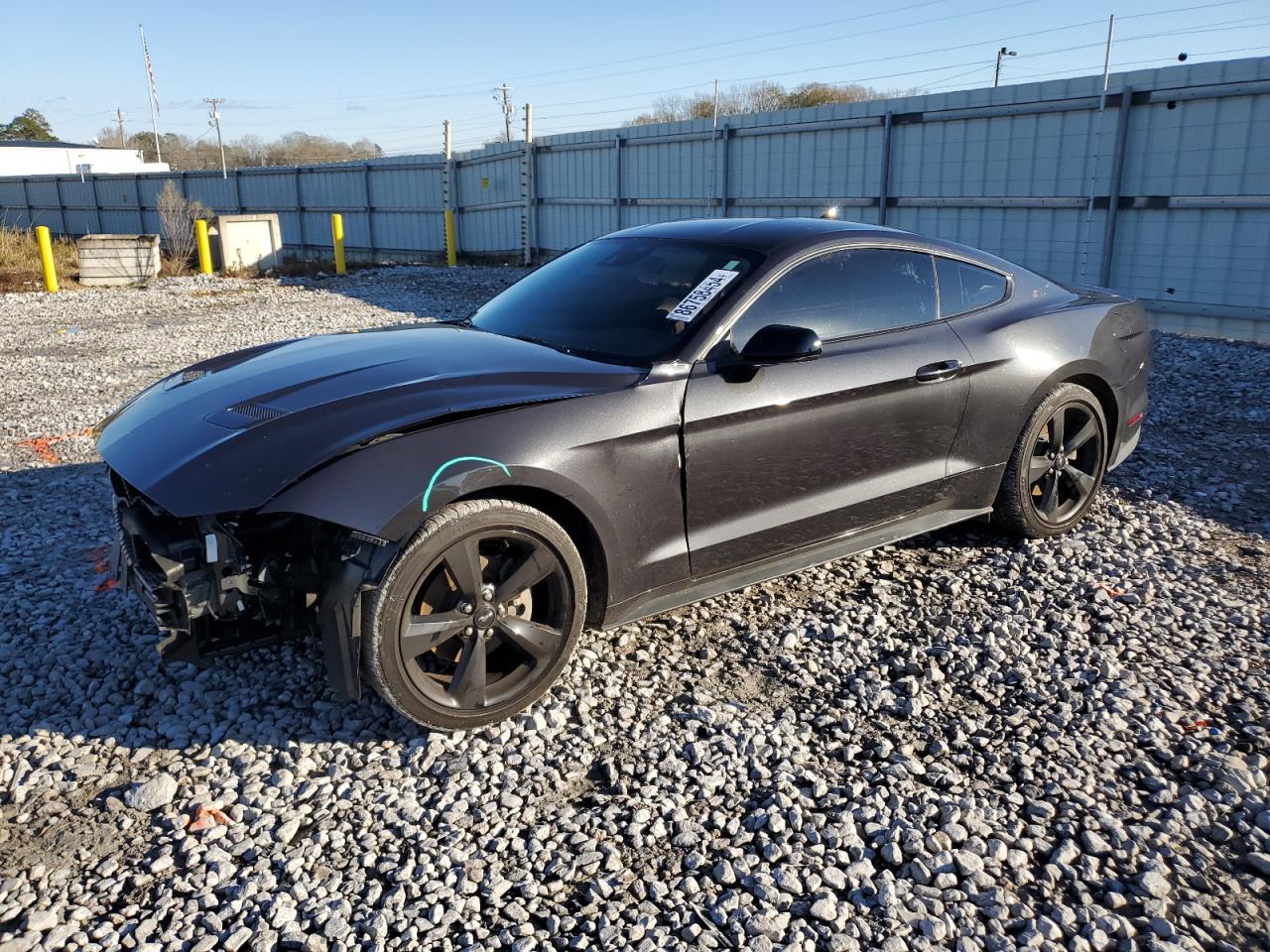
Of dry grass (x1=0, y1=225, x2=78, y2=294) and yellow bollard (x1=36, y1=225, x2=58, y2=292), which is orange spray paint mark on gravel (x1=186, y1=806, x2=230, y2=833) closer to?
yellow bollard (x1=36, y1=225, x2=58, y2=292)

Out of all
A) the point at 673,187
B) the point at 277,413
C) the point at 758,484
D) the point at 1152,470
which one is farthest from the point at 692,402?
the point at 673,187

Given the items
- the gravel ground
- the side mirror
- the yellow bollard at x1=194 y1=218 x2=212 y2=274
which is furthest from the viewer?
the yellow bollard at x1=194 y1=218 x2=212 y2=274

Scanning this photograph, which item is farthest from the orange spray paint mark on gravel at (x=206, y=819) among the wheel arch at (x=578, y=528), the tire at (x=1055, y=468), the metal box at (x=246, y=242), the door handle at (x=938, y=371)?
the metal box at (x=246, y=242)

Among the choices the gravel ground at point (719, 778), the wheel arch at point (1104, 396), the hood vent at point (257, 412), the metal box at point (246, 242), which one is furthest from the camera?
the metal box at point (246, 242)

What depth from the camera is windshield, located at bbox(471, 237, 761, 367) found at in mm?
3744

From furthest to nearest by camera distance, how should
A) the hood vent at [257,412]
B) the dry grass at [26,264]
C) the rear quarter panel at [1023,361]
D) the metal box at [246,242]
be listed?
1. the metal box at [246,242]
2. the dry grass at [26,264]
3. the rear quarter panel at [1023,361]
4. the hood vent at [257,412]

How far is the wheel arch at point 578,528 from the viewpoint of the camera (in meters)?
3.18

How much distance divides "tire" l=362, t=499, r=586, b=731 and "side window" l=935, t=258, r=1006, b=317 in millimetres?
2314

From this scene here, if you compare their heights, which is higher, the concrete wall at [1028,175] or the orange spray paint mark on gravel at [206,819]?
the concrete wall at [1028,175]

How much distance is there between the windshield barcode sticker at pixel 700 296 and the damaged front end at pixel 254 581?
1.52 m

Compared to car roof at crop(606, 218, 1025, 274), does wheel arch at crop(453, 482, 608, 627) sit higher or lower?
lower

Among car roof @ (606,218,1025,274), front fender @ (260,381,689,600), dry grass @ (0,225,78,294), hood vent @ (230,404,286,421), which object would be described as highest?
car roof @ (606,218,1025,274)

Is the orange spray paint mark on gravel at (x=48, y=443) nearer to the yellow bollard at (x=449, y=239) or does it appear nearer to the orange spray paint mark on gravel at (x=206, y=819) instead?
the orange spray paint mark on gravel at (x=206, y=819)

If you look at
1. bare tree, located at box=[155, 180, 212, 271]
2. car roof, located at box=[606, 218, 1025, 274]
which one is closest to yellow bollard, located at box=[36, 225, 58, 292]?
bare tree, located at box=[155, 180, 212, 271]
